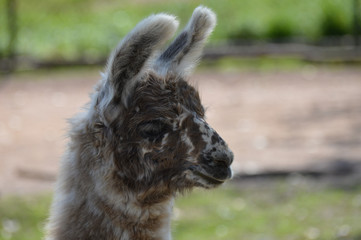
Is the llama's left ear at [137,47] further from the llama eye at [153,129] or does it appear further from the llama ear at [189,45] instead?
the llama ear at [189,45]

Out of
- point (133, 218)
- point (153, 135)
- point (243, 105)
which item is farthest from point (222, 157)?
point (243, 105)

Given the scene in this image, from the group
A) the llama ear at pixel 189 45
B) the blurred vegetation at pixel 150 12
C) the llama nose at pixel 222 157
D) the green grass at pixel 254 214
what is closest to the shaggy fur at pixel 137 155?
the llama nose at pixel 222 157

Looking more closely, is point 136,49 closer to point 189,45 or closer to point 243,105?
point 189,45

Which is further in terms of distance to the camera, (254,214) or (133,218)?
(254,214)

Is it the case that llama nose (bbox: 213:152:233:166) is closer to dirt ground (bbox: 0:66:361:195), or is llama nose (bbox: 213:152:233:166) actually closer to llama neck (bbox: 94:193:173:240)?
llama neck (bbox: 94:193:173:240)

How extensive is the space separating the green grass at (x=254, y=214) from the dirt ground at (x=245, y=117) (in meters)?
0.66

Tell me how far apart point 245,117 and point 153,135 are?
803cm

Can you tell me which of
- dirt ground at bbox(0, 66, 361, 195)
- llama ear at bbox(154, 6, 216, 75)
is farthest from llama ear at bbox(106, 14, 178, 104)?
dirt ground at bbox(0, 66, 361, 195)

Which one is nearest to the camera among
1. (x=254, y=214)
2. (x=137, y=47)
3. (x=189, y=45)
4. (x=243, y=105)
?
(x=137, y=47)

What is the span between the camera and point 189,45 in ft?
11.6

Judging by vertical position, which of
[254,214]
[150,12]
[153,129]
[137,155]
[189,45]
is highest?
[150,12]

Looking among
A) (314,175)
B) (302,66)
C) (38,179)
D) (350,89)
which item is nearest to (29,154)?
(38,179)

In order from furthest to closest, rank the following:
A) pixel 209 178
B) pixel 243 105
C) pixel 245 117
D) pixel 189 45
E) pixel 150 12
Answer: pixel 150 12 < pixel 243 105 < pixel 245 117 < pixel 189 45 < pixel 209 178

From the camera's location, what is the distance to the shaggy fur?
10.2ft
